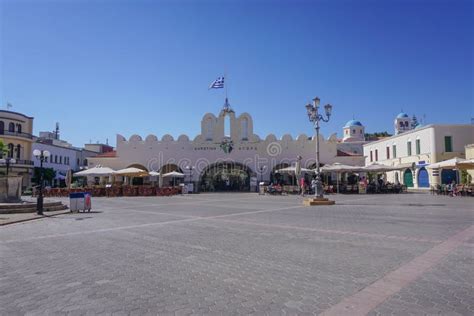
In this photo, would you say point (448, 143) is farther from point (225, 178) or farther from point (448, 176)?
point (225, 178)

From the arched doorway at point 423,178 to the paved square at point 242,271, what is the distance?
30814mm

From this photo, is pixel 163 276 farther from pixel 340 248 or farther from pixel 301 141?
pixel 301 141

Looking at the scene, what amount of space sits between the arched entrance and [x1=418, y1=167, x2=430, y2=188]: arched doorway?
752 inches

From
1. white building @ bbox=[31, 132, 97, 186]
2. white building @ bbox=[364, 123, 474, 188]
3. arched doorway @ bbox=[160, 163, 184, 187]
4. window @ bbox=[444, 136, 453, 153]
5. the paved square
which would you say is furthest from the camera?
white building @ bbox=[31, 132, 97, 186]

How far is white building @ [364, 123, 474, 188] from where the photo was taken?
35.7 metres

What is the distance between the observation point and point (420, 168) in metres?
38.8

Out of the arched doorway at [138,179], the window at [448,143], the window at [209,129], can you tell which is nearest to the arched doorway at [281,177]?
the window at [209,129]

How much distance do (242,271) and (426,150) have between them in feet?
123

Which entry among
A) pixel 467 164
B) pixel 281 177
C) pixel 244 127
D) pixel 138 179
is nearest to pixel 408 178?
pixel 281 177

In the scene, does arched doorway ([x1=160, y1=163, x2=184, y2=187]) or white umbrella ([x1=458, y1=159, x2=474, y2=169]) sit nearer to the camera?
white umbrella ([x1=458, y1=159, x2=474, y2=169])

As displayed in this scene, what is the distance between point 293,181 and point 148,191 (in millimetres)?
17048

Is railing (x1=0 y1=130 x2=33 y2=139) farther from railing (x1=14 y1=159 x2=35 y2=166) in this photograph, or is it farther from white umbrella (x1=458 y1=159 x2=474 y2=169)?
white umbrella (x1=458 y1=159 x2=474 y2=169)

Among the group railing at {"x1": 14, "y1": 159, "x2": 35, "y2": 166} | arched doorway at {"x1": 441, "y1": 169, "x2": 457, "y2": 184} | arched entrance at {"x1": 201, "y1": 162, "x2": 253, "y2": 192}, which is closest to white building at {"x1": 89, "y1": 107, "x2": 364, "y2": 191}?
arched entrance at {"x1": 201, "y1": 162, "x2": 253, "y2": 192}

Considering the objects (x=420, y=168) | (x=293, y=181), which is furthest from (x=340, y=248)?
(x=420, y=168)
